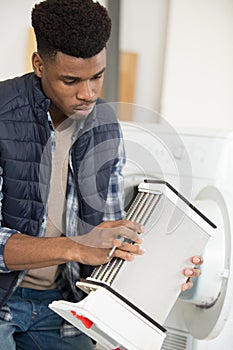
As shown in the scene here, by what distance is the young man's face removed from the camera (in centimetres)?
110

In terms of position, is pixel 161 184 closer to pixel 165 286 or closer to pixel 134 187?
pixel 165 286


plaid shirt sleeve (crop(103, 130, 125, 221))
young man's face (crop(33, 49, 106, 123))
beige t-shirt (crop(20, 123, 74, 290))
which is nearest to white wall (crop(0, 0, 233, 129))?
plaid shirt sleeve (crop(103, 130, 125, 221))

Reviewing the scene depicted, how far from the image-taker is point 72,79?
1115 mm

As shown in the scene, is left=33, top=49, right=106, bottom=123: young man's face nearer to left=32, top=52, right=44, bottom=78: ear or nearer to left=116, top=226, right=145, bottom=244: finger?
left=32, top=52, right=44, bottom=78: ear

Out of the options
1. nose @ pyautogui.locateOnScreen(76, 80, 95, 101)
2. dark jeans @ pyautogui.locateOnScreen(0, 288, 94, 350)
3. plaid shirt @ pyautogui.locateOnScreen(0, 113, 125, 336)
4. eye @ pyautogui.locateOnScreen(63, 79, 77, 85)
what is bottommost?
dark jeans @ pyautogui.locateOnScreen(0, 288, 94, 350)

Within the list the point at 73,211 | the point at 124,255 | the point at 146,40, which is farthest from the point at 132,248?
the point at 146,40

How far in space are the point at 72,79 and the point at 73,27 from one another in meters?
0.10

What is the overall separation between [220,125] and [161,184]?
4.18 feet

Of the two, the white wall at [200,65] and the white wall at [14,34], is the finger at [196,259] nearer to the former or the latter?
the white wall at [200,65]

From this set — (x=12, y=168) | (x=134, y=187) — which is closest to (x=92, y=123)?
(x=12, y=168)

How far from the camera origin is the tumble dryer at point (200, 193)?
163 centimetres

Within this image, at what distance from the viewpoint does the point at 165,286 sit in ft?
3.69

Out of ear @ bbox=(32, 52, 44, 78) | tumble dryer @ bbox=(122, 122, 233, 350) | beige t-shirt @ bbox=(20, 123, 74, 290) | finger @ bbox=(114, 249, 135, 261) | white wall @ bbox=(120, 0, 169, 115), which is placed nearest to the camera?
finger @ bbox=(114, 249, 135, 261)

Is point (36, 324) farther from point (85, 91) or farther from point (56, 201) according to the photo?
point (85, 91)
